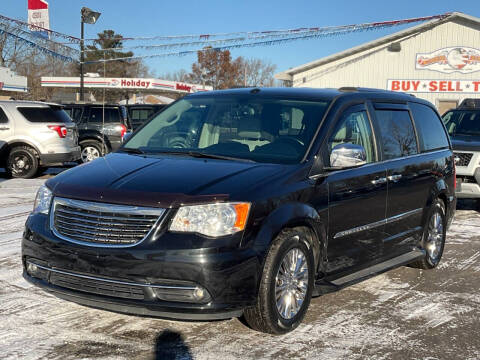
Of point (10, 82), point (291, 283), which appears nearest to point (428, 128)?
point (291, 283)

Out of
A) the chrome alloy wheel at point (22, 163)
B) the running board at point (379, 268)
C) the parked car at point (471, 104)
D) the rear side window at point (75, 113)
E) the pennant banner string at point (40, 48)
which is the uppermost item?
the pennant banner string at point (40, 48)

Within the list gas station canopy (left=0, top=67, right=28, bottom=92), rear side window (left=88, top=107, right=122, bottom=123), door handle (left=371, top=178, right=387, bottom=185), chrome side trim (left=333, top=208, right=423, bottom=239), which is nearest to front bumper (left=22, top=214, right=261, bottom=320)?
chrome side trim (left=333, top=208, right=423, bottom=239)

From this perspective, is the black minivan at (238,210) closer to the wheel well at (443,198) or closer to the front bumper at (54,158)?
the wheel well at (443,198)

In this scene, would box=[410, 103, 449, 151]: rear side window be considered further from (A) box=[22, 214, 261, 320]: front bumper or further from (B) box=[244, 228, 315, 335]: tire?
(A) box=[22, 214, 261, 320]: front bumper

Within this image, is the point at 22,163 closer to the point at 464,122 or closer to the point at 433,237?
the point at 464,122

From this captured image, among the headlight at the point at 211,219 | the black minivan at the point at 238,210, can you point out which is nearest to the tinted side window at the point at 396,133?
the black minivan at the point at 238,210

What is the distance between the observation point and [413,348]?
4.25 metres

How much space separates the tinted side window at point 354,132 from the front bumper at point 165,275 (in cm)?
147

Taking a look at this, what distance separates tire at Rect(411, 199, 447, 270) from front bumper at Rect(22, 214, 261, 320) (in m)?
3.00

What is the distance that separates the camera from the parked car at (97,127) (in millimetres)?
17672

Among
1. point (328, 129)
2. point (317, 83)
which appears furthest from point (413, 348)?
point (317, 83)

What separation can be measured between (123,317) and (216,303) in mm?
1135

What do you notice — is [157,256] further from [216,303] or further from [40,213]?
[40,213]

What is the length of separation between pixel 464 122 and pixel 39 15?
21.3 metres
